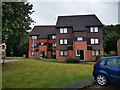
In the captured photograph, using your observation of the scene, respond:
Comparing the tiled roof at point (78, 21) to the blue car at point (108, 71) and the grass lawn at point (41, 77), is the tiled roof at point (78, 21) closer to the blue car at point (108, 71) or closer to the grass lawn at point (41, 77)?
the grass lawn at point (41, 77)

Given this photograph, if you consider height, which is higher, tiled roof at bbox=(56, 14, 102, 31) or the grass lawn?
tiled roof at bbox=(56, 14, 102, 31)

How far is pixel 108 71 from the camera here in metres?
11.5

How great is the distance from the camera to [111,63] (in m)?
11.7

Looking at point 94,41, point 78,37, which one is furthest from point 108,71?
point 94,41

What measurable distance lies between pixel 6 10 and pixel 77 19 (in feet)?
107

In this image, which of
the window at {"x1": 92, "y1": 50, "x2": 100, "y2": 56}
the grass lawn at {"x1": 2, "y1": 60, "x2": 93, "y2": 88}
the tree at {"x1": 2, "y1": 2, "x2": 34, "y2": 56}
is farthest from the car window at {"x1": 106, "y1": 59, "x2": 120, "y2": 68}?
the window at {"x1": 92, "y1": 50, "x2": 100, "y2": 56}

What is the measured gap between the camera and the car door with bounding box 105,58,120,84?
432 inches

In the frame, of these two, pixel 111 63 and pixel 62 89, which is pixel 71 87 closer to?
pixel 62 89

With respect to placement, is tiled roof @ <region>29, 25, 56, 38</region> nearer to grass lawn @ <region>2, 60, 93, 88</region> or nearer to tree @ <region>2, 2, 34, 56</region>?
tree @ <region>2, 2, 34, 56</region>

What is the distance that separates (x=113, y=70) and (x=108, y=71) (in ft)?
1.17

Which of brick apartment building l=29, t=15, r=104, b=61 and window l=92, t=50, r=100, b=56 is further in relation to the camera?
window l=92, t=50, r=100, b=56

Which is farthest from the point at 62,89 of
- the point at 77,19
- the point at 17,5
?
the point at 77,19

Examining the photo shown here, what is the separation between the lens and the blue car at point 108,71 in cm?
1110

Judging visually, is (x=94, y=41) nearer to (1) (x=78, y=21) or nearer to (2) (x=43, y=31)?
(1) (x=78, y=21)
